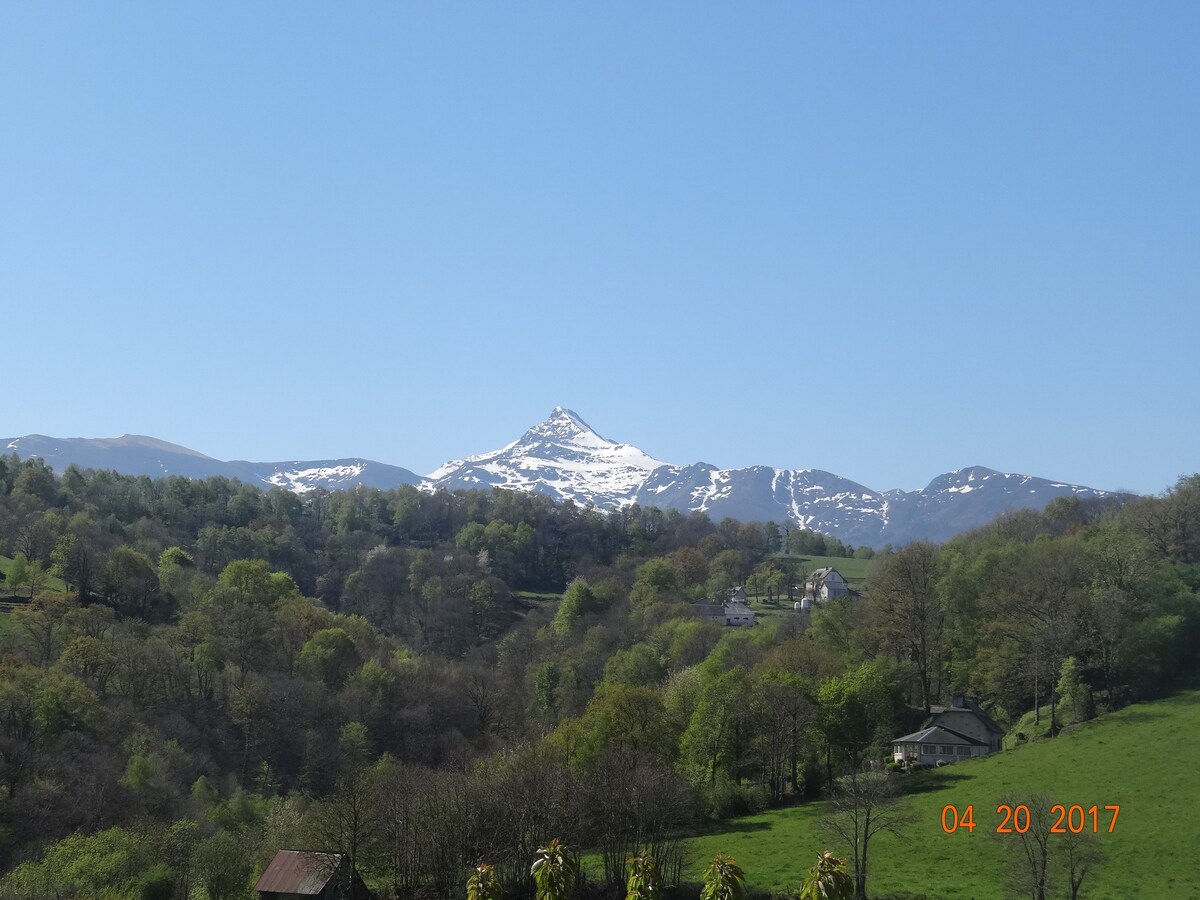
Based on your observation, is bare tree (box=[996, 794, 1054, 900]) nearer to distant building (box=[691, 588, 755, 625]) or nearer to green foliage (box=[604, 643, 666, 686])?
green foliage (box=[604, 643, 666, 686])

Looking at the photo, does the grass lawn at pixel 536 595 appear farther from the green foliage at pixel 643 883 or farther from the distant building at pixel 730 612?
the green foliage at pixel 643 883

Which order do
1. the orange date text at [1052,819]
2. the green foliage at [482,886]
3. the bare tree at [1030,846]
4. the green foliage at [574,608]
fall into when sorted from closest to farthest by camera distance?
the green foliage at [482,886], the bare tree at [1030,846], the orange date text at [1052,819], the green foliage at [574,608]

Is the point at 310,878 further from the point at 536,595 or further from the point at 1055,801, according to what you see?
the point at 536,595

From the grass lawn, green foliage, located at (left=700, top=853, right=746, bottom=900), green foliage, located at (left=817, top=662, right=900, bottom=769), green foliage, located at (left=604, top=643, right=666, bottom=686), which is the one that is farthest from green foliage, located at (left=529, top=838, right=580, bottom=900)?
the grass lawn

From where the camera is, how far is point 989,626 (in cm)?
7356

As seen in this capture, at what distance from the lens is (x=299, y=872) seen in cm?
4541

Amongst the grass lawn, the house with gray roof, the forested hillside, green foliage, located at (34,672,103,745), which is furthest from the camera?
the grass lawn

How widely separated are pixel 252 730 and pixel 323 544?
283 ft

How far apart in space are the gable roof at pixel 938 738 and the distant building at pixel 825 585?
77904 mm

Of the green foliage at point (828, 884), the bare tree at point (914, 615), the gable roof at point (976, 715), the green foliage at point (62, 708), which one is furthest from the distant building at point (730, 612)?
the green foliage at point (828, 884)

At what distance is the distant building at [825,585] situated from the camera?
14673 cm

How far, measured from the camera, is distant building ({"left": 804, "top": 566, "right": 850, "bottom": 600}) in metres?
147

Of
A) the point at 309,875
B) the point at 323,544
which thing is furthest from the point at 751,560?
the point at 309,875

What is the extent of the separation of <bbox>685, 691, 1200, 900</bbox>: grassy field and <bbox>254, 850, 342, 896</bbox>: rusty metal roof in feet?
48.9
